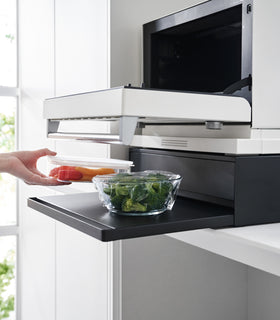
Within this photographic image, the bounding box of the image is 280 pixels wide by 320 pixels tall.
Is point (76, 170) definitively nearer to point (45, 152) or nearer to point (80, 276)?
point (45, 152)

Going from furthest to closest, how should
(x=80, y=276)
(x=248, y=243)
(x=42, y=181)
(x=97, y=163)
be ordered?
(x=80, y=276), (x=42, y=181), (x=97, y=163), (x=248, y=243)

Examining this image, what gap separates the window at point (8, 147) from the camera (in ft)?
7.39

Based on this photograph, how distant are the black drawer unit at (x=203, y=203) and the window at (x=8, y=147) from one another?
1.16 metres

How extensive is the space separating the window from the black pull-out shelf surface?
3.82 ft

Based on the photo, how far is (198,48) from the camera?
134 centimetres

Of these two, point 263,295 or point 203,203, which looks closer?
point 203,203

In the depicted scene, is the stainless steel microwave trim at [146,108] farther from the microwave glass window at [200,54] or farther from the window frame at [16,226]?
the window frame at [16,226]

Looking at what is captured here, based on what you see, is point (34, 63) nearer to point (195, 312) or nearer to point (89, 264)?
point (89, 264)

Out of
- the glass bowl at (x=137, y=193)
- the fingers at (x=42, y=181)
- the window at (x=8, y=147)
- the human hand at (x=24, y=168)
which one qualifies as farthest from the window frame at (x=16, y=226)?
the glass bowl at (x=137, y=193)

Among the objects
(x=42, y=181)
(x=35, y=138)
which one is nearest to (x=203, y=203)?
(x=42, y=181)

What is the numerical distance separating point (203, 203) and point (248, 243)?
214 mm

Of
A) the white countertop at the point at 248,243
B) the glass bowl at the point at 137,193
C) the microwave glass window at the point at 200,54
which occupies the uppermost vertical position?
the microwave glass window at the point at 200,54

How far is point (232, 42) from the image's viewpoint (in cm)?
127

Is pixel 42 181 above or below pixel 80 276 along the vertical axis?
above
